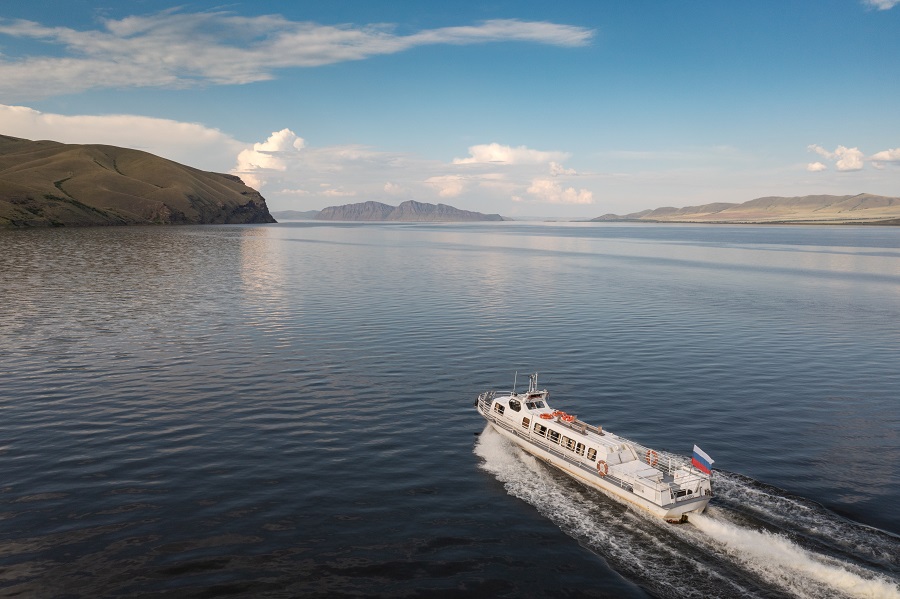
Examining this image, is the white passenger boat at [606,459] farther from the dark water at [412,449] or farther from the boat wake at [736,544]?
the dark water at [412,449]

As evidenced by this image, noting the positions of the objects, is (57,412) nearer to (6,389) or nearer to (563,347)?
(6,389)

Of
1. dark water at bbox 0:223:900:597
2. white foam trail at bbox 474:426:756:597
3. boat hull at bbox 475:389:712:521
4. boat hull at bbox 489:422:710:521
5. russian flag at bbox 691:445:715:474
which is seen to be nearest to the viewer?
white foam trail at bbox 474:426:756:597

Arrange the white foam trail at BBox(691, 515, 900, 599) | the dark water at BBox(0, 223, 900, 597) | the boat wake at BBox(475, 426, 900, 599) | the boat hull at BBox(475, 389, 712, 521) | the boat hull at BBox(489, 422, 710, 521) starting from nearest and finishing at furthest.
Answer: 1. the white foam trail at BBox(691, 515, 900, 599)
2. the boat wake at BBox(475, 426, 900, 599)
3. the dark water at BBox(0, 223, 900, 597)
4. the boat hull at BBox(489, 422, 710, 521)
5. the boat hull at BBox(475, 389, 712, 521)

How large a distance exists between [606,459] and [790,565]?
11.1m

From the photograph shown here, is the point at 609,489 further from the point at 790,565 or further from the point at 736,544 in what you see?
the point at 790,565

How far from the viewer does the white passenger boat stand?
31.8m

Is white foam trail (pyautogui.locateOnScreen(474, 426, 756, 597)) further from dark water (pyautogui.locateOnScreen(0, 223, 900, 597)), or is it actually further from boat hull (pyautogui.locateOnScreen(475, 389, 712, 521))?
boat hull (pyautogui.locateOnScreen(475, 389, 712, 521))

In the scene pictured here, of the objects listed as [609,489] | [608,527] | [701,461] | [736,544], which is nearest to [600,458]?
[609,489]

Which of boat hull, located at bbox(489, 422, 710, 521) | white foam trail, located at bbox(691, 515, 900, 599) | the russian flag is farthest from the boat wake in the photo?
the russian flag

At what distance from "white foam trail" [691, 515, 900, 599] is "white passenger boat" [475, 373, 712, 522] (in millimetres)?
2230

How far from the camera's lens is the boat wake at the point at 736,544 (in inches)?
1014

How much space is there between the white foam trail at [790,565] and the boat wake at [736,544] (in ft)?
0.15

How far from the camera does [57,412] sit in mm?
45000

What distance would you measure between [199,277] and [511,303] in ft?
235
